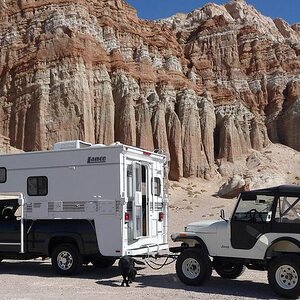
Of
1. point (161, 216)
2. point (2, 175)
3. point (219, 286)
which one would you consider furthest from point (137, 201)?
point (2, 175)

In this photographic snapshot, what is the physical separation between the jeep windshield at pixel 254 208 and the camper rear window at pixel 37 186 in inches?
221

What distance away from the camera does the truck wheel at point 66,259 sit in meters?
14.6

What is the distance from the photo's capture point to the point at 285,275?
11.4 metres

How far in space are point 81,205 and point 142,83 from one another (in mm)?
54851

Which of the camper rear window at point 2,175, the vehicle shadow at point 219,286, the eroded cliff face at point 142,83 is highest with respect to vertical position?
the eroded cliff face at point 142,83

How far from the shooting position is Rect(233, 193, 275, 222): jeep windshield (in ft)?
39.1

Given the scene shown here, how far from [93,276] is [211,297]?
4.43 m

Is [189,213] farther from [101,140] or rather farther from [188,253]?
[188,253]

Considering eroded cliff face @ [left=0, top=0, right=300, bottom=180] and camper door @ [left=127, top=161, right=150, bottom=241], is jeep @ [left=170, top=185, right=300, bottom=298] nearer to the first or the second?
camper door @ [left=127, top=161, right=150, bottom=241]

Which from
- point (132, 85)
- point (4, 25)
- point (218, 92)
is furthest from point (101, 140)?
→ point (218, 92)

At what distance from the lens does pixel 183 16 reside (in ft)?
348

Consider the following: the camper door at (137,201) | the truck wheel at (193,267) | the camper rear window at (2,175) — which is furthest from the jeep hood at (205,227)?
the camper rear window at (2,175)

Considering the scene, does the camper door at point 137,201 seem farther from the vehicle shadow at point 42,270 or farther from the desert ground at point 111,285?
the vehicle shadow at point 42,270

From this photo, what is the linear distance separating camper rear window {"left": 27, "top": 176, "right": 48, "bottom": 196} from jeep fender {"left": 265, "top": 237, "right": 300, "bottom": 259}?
6534 millimetres
